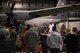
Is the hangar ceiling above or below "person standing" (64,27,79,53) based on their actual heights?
below

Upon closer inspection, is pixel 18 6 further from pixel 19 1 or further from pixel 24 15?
pixel 24 15

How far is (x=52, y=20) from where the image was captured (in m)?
24.5

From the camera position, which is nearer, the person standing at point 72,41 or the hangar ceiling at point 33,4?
the person standing at point 72,41

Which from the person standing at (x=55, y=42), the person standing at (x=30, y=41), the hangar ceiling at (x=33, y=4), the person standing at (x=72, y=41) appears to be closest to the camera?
the person standing at (x=55, y=42)

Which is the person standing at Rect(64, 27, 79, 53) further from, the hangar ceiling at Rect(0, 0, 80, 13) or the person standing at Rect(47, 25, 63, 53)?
the hangar ceiling at Rect(0, 0, 80, 13)

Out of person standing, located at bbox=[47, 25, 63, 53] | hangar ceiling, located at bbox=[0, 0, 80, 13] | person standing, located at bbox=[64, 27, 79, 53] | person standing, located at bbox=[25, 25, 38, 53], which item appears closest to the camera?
person standing, located at bbox=[47, 25, 63, 53]

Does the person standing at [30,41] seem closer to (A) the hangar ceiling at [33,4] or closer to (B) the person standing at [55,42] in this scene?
(B) the person standing at [55,42]

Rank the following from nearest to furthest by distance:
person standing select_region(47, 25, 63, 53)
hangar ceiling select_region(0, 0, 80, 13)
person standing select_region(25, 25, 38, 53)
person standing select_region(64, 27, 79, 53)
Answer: person standing select_region(47, 25, 63, 53) → person standing select_region(64, 27, 79, 53) → person standing select_region(25, 25, 38, 53) → hangar ceiling select_region(0, 0, 80, 13)

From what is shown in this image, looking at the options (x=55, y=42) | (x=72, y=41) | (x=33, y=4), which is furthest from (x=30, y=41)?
(x=33, y=4)

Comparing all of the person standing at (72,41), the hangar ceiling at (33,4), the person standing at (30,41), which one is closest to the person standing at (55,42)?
the person standing at (72,41)

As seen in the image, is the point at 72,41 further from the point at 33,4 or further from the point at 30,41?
the point at 33,4

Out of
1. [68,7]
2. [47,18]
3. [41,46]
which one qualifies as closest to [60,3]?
[47,18]

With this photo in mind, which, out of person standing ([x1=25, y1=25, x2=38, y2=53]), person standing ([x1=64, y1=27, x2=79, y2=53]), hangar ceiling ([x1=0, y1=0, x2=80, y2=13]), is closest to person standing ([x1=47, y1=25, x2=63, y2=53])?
person standing ([x1=64, y1=27, x2=79, y2=53])

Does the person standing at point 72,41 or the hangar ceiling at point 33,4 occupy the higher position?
the person standing at point 72,41
